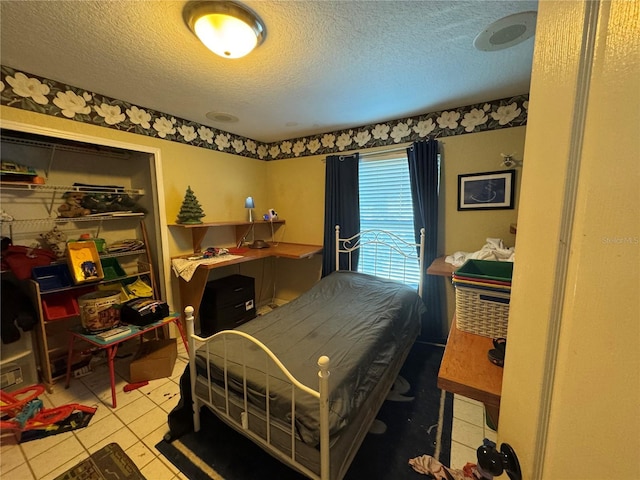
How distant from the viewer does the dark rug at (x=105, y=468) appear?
1.40 meters

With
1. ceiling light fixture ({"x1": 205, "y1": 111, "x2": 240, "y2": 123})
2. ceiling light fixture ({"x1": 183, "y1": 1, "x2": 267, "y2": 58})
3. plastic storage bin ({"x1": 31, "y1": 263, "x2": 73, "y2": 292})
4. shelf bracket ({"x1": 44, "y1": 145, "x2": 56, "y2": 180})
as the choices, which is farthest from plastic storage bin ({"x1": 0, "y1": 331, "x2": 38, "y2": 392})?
ceiling light fixture ({"x1": 183, "y1": 1, "x2": 267, "y2": 58})

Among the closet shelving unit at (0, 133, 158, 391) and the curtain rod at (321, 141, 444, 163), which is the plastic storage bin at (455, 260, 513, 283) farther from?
the closet shelving unit at (0, 133, 158, 391)

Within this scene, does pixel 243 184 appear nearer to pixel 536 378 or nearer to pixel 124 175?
pixel 124 175

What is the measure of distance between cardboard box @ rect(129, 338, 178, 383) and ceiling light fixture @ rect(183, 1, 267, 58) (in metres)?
2.39

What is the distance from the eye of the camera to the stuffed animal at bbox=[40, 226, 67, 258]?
2164 mm

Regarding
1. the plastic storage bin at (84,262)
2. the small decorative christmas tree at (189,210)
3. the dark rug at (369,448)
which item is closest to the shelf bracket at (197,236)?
the small decorative christmas tree at (189,210)

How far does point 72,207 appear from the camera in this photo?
7.16 ft

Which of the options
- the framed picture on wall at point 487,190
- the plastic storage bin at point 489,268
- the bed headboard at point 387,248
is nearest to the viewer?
the plastic storage bin at point 489,268

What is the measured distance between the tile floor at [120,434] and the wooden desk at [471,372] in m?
1.02

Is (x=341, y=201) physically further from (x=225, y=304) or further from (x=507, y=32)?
(x=507, y=32)

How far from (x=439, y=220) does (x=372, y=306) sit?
4.00ft

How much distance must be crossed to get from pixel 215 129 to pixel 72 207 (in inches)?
63.7

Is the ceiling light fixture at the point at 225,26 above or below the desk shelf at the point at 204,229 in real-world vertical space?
above

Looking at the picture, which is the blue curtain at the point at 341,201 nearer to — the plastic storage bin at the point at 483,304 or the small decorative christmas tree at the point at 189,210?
the small decorative christmas tree at the point at 189,210
